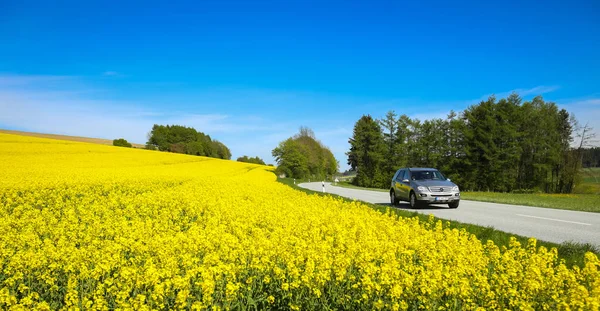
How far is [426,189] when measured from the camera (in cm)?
1712

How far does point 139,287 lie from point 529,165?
56.3m

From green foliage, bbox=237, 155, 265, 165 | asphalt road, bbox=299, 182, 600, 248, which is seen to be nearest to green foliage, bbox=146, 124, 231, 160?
green foliage, bbox=237, 155, 265, 165

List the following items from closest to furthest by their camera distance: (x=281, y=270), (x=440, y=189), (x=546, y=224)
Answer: (x=281, y=270), (x=546, y=224), (x=440, y=189)

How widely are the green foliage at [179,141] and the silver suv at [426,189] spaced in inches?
2879

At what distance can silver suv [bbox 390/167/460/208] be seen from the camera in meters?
17.1

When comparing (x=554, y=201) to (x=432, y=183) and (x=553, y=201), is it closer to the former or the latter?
(x=553, y=201)

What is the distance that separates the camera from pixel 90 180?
2022cm

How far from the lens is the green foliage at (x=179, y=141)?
87438 mm

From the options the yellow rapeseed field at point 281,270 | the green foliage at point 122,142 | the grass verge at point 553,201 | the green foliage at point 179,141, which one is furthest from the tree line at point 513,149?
the green foliage at point 122,142

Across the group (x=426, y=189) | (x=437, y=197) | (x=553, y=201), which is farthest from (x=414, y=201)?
(x=553, y=201)

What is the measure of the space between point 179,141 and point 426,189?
88.5m

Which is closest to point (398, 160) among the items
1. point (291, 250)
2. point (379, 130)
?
point (379, 130)

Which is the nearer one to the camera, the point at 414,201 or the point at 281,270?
the point at 281,270

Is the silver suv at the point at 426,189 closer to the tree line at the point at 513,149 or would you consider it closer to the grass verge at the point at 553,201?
the grass verge at the point at 553,201
